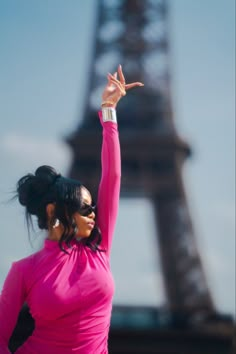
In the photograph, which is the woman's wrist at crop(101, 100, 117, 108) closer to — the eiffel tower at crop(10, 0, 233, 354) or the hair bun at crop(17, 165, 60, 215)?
the hair bun at crop(17, 165, 60, 215)

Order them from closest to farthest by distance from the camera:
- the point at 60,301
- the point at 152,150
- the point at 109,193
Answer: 1. the point at 60,301
2. the point at 109,193
3. the point at 152,150

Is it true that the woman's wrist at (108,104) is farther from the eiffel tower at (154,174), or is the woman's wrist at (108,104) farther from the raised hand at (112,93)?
the eiffel tower at (154,174)

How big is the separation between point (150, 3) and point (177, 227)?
103 inches

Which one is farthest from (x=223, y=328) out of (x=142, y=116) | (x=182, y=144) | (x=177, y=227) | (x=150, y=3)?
(x=150, y=3)

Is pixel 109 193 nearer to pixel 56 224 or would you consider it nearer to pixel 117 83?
pixel 56 224

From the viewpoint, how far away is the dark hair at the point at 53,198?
3.44 feet

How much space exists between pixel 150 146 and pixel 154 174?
15.7 inches

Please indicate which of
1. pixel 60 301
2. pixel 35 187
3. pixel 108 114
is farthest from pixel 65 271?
pixel 108 114

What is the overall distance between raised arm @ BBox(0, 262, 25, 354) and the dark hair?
0.09 meters

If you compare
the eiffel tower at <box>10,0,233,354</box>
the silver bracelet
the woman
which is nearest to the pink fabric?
the woman

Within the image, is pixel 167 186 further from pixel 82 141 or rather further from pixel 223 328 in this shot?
pixel 223 328

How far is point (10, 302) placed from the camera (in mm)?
994

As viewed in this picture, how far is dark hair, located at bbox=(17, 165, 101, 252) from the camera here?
3.44 ft

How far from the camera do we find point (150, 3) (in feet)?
24.5
